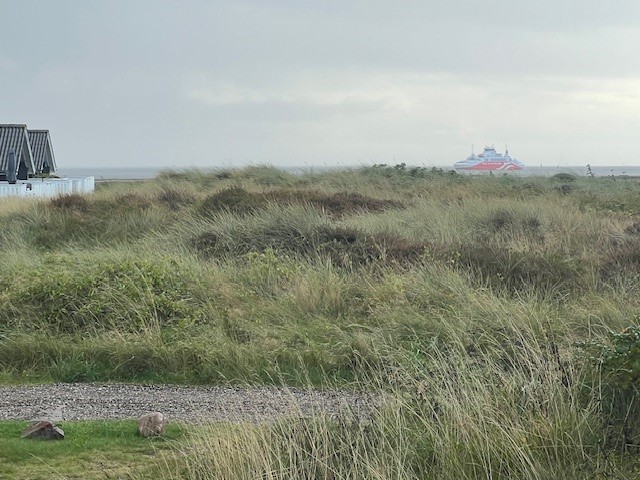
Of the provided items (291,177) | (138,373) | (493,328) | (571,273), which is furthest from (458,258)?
(291,177)

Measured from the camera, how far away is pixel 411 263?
1235cm

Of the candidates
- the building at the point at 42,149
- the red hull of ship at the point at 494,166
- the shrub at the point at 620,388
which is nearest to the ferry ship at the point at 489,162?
the red hull of ship at the point at 494,166

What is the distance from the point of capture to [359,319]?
9.80 meters

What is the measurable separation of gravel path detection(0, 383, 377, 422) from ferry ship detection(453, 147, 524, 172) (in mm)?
131117

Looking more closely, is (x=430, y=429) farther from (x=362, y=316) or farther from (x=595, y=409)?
(x=362, y=316)

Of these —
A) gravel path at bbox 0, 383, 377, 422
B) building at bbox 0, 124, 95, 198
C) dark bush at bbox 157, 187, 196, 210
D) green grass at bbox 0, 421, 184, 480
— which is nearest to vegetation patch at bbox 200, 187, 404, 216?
dark bush at bbox 157, 187, 196, 210

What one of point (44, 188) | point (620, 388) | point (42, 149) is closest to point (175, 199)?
point (44, 188)

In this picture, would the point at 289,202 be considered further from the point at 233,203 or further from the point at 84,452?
the point at 84,452

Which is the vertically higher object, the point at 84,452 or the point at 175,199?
the point at 175,199

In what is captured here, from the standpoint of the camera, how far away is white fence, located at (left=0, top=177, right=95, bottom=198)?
2795 centimetres

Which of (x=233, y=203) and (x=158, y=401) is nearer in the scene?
(x=158, y=401)

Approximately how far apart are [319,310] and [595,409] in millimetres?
5524

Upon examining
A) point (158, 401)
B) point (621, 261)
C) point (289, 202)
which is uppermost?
point (289, 202)

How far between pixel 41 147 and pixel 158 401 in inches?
1670
